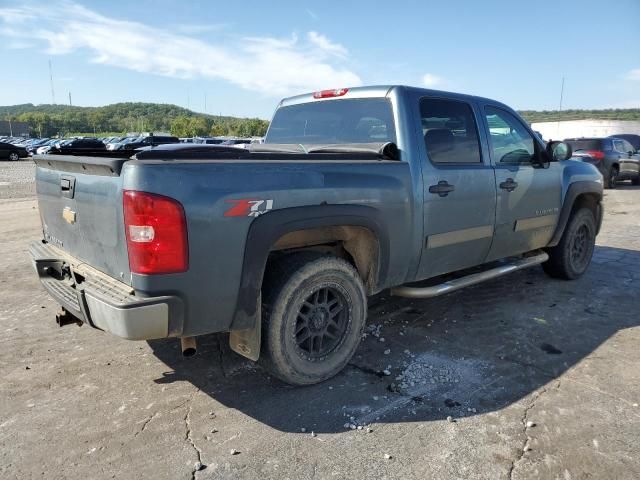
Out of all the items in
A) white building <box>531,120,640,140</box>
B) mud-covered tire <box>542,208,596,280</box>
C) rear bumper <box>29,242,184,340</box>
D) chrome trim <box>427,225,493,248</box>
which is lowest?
mud-covered tire <box>542,208,596,280</box>

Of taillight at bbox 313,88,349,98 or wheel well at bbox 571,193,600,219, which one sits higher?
taillight at bbox 313,88,349,98

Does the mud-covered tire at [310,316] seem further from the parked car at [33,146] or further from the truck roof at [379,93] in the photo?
the parked car at [33,146]

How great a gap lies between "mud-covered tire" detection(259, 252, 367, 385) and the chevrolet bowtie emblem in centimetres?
126

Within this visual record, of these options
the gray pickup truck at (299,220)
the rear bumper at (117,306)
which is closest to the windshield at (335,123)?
the gray pickup truck at (299,220)

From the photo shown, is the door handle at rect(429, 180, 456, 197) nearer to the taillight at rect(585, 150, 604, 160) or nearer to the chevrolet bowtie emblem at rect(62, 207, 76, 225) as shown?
the chevrolet bowtie emblem at rect(62, 207, 76, 225)

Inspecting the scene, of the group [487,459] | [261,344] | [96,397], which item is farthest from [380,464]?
[96,397]

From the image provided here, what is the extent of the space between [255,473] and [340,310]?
1.29 meters

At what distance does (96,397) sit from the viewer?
3.13m

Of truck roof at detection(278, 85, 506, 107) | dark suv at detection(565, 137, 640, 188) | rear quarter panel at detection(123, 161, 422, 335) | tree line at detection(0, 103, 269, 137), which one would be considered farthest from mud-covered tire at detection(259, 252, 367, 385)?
tree line at detection(0, 103, 269, 137)

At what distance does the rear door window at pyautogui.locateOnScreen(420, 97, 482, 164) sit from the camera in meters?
3.83

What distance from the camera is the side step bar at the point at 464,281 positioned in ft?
12.5

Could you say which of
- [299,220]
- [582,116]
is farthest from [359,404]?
[582,116]

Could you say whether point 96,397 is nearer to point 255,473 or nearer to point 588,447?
point 255,473

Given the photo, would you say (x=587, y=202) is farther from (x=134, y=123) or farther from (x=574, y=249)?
(x=134, y=123)
